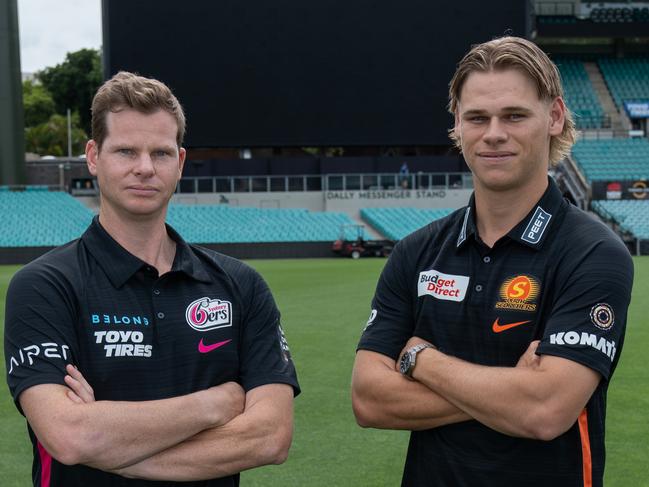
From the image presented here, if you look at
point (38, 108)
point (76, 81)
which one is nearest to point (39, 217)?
point (76, 81)

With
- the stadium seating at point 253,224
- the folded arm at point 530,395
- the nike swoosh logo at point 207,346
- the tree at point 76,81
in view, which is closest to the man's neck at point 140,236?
the nike swoosh logo at point 207,346

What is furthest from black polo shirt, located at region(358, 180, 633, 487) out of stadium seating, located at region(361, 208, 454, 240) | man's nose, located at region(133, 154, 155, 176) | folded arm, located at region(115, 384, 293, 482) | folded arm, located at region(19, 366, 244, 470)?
stadium seating, located at region(361, 208, 454, 240)

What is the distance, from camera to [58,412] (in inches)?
106

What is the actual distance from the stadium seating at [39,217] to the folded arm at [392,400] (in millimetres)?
27745

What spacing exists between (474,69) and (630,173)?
3611 cm

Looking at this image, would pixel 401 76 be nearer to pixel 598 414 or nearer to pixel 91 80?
pixel 598 414

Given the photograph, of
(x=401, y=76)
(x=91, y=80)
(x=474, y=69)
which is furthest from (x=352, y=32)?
(x=91, y=80)

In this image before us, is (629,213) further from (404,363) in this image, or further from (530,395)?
(530,395)

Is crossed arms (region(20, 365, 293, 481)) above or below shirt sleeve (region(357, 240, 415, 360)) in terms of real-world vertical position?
below

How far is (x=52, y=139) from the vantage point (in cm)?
5919

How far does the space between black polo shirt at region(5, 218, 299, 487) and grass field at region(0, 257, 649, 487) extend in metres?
2.62

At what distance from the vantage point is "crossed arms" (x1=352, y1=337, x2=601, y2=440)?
269 cm

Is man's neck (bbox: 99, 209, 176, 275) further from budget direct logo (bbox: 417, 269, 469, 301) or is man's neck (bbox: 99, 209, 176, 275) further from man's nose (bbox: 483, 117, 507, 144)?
man's nose (bbox: 483, 117, 507, 144)

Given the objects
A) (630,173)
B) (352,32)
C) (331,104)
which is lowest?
(630,173)
